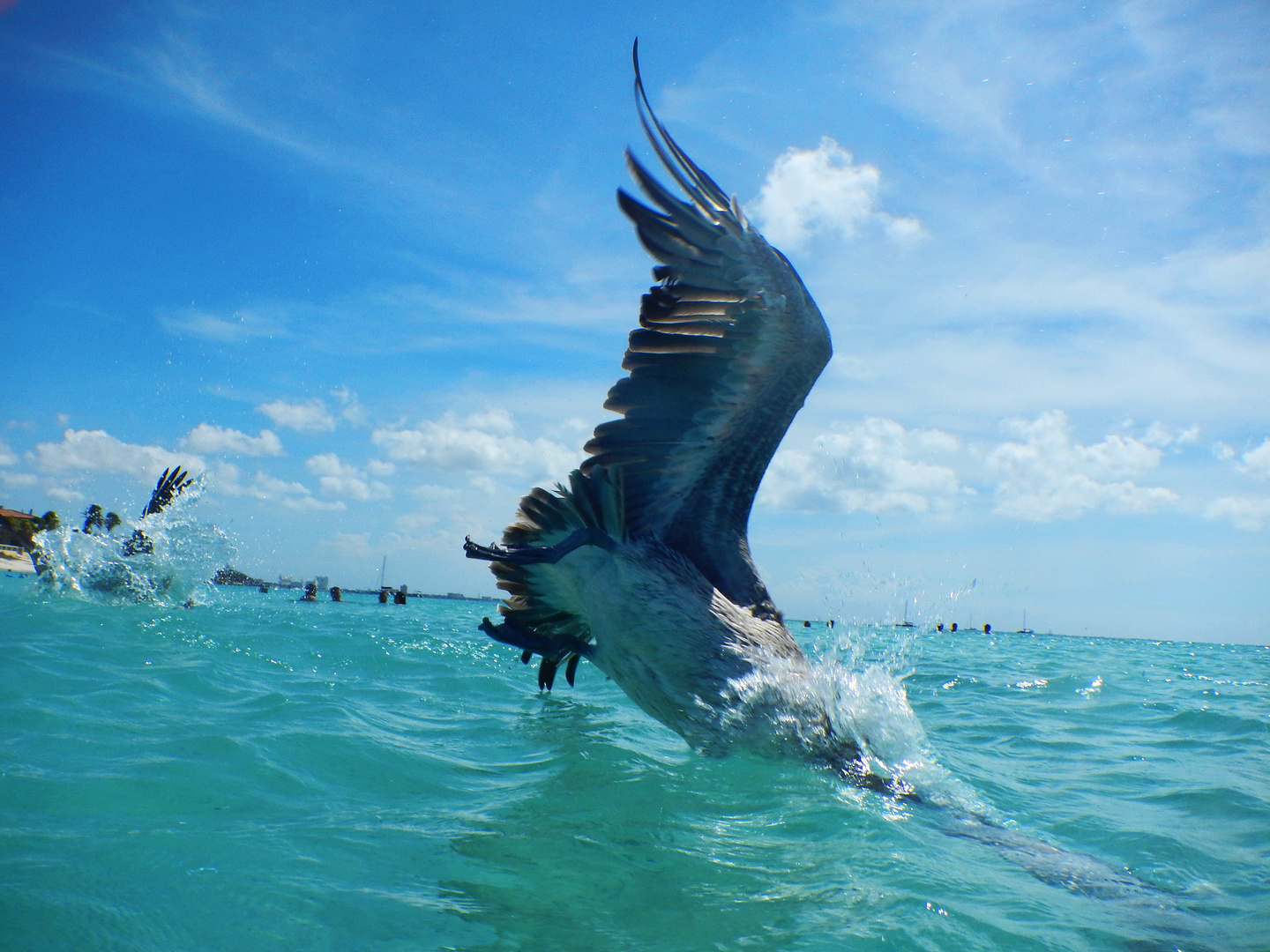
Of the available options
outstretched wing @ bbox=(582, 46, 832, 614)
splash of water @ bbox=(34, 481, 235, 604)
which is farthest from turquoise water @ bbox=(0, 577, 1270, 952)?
splash of water @ bbox=(34, 481, 235, 604)

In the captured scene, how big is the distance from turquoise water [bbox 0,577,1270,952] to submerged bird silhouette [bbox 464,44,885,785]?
1.41 feet

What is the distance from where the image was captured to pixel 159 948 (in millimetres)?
2125

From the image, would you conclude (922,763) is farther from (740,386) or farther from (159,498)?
(159,498)

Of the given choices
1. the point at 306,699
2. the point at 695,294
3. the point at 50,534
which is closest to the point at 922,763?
the point at 695,294

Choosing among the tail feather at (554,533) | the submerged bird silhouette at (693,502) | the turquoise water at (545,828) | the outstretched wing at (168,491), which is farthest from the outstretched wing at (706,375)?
the outstretched wing at (168,491)

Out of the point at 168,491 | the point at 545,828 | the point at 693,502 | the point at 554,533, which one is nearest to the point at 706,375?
the point at 693,502

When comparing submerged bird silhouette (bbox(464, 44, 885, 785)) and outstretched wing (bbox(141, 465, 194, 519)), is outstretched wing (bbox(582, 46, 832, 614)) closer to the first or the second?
submerged bird silhouette (bbox(464, 44, 885, 785))

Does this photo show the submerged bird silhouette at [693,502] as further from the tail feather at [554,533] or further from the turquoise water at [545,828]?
→ the turquoise water at [545,828]

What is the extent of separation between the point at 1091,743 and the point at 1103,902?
3937 mm

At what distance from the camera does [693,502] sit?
16.4 feet

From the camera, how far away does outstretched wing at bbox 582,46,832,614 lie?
446 centimetres

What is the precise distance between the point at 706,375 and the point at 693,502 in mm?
836

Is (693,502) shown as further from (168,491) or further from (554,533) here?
(168,491)

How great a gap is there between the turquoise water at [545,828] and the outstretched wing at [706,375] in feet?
3.90
